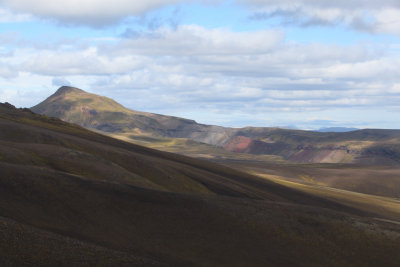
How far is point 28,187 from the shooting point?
181ft

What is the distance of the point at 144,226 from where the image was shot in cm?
5559

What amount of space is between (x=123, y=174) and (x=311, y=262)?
119ft

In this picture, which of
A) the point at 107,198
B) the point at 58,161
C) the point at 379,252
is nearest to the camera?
the point at 107,198

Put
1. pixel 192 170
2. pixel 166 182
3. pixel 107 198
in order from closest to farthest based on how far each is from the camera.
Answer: pixel 107 198 → pixel 166 182 → pixel 192 170

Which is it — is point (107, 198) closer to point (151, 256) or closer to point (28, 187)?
point (28, 187)

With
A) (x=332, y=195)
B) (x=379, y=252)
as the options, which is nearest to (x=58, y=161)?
(x=379, y=252)

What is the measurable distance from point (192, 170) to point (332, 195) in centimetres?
4762

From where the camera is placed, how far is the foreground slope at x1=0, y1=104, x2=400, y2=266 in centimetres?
4203

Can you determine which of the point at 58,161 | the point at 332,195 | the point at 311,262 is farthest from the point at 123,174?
the point at 332,195

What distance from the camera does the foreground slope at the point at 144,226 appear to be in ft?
138

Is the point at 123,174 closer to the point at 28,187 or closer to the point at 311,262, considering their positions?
the point at 28,187

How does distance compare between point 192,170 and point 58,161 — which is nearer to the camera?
point 58,161

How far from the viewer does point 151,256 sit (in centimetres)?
4778

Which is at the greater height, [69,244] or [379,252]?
[69,244]
